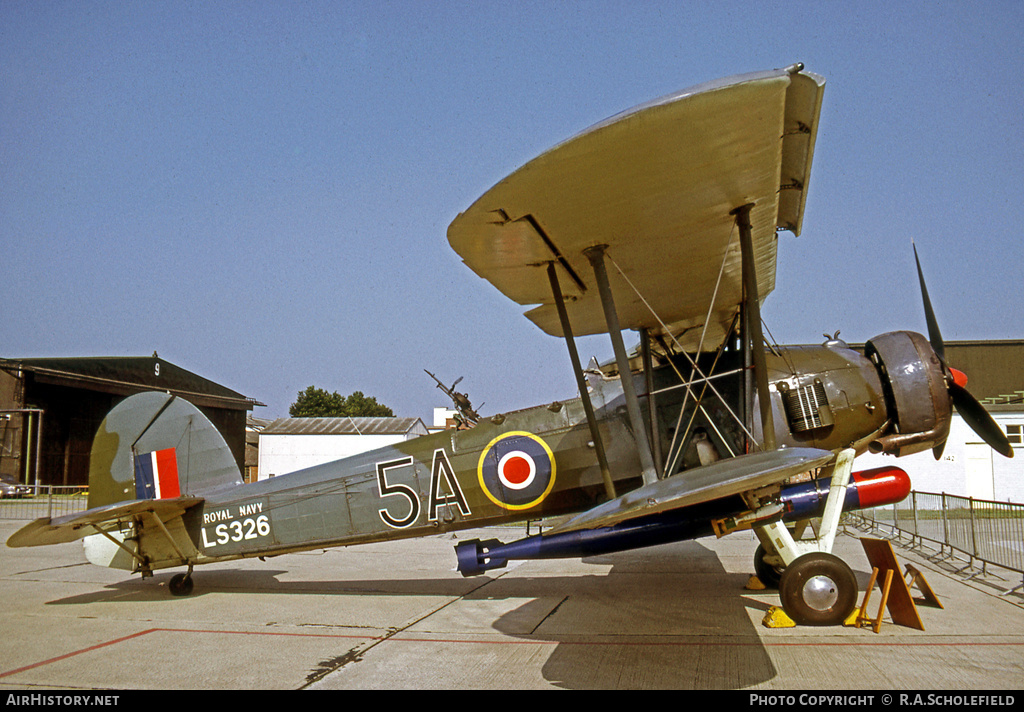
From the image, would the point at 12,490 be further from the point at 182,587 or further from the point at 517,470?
the point at 517,470

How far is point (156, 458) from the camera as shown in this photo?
857 centimetres

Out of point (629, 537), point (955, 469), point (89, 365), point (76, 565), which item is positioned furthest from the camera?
point (89, 365)

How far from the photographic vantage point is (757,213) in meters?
5.93

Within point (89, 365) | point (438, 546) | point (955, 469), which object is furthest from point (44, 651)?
point (89, 365)

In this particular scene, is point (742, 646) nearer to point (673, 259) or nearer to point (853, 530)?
point (673, 259)

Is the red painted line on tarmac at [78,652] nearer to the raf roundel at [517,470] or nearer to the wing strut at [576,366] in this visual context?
the raf roundel at [517,470]

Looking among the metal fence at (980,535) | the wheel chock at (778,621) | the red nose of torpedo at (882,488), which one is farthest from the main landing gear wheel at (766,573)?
the metal fence at (980,535)

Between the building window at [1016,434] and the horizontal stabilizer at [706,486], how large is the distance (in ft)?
74.5

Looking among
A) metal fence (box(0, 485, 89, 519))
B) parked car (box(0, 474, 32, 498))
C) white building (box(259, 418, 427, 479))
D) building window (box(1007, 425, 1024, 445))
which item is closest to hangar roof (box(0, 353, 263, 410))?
parked car (box(0, 474, 32, 498))

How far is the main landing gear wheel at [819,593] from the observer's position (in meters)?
5.79

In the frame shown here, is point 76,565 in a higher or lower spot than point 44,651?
higher

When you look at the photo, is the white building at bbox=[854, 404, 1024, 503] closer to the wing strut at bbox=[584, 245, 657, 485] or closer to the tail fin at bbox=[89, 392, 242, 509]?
the wing strut at bbox=[584, 245, 657, 485]

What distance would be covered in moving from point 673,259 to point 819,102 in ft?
6.36

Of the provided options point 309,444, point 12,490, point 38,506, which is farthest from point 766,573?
point 12,490
